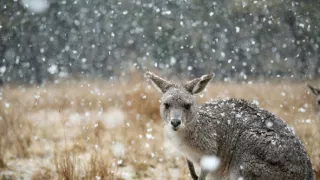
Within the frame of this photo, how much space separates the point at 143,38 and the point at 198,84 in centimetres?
1559

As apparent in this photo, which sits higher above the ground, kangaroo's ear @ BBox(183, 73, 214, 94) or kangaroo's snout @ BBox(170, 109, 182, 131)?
kangaroo's ear @ BBox(183, 73, 214, 94)

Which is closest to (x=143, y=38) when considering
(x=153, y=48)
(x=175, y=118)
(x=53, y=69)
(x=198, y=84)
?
(x=153, y=48)

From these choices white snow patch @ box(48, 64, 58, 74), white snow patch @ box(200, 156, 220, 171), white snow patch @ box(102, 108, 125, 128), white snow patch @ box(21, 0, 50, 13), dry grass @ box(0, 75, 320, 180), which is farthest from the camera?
white snow patch @ box(21, 0, 50, 13)

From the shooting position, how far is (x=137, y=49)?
789 inches

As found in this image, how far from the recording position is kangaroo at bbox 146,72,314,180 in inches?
181

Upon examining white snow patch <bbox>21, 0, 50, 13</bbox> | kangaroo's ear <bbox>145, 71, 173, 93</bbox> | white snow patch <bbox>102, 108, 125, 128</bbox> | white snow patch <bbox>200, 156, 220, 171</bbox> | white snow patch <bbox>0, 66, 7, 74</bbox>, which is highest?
white snow patch <bbox>21, 0, 50, 13</bbox>

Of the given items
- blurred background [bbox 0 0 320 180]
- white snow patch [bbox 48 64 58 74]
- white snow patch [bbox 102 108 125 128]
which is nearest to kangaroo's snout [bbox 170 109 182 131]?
white snow patch [bbox 102 108 125 128]

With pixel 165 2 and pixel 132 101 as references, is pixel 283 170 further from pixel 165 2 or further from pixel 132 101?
pixel 165 2

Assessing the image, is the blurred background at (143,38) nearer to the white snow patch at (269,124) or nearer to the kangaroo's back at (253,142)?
the kangaroo's back at (253,142)

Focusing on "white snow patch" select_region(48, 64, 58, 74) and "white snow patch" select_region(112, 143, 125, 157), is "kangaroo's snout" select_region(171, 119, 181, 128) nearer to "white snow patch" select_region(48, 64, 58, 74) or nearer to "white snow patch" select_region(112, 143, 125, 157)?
"white snow patch" select_region(112, 143, 125, 157)

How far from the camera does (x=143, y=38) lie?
66.9 feet

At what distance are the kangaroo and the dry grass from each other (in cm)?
154

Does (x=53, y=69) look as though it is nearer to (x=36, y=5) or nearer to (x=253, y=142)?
(x=36, y=5)

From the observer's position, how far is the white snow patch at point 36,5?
18816 mm
